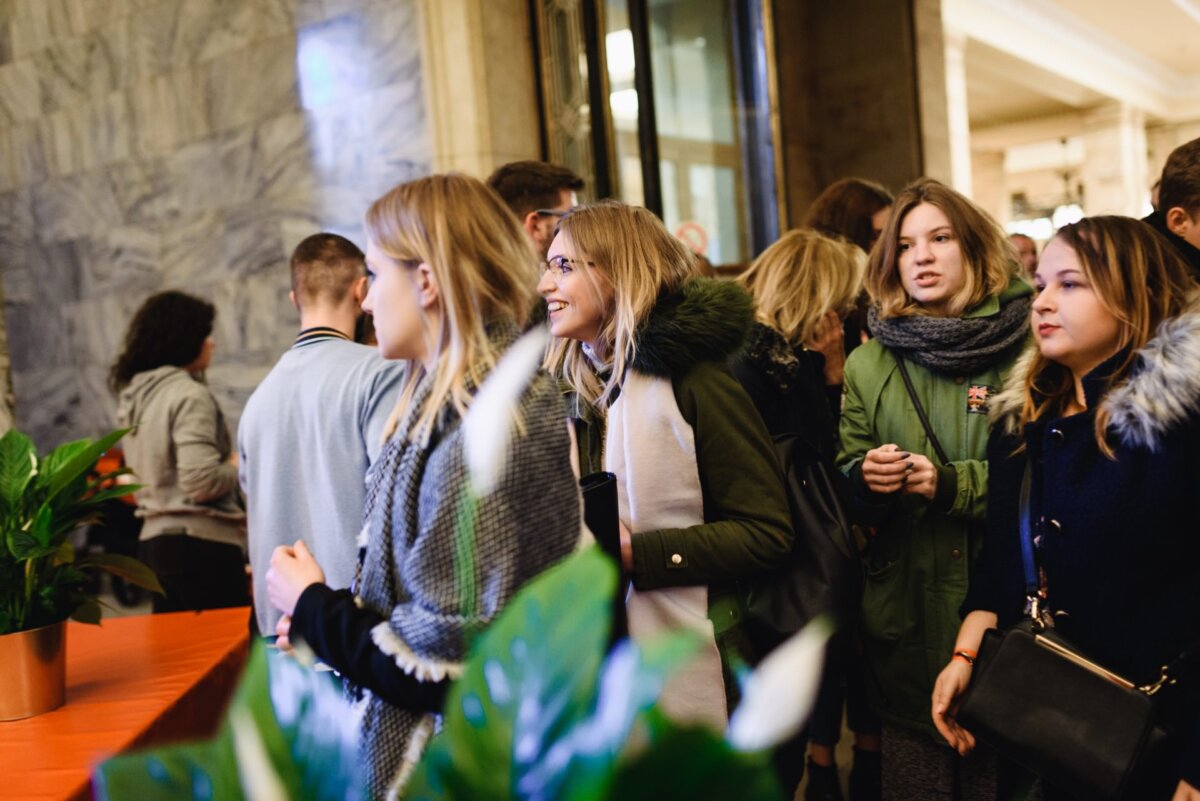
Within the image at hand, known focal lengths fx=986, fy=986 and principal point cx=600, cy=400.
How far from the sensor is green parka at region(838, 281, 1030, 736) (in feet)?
7.86

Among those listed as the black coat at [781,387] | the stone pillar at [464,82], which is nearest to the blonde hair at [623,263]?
the black coat at [781,387]

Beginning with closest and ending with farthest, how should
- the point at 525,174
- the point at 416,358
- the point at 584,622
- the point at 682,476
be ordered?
the point at 584,622 → the point at 416,358 → the point at 682,476 → the point at 525,174

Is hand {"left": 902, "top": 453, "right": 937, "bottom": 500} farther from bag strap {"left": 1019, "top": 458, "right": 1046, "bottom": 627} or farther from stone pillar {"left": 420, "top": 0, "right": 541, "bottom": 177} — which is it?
stone pillar {"left": 420, "top": 0, "right": 541, "bottom": 177}

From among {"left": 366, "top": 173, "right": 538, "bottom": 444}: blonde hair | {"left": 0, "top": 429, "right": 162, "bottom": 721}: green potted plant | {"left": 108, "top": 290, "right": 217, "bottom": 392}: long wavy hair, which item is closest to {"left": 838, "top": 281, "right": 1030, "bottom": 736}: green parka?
{"left": 366, "top": 173, "right": 538, "bottom": 444}: blonde hair

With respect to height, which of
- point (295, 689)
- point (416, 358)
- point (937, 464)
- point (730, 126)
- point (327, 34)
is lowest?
point (937, 464)

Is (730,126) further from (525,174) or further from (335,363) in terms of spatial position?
(335,363)

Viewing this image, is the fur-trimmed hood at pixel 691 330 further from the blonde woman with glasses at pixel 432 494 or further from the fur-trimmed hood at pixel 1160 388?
the fur-trimmed hood at pixel 1160 388

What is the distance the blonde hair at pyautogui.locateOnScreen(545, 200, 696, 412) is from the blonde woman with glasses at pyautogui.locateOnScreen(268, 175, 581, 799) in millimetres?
530

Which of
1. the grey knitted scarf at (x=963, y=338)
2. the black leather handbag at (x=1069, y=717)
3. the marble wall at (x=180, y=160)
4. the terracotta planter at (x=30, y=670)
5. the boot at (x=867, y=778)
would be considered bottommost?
the boot at (x=867, y=778)

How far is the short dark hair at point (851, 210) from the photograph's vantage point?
371 centimetres

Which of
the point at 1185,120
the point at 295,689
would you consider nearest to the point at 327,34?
the point at 295,689

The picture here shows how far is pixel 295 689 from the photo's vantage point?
1.66 feet

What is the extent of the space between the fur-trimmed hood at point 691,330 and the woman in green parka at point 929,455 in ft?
1.74

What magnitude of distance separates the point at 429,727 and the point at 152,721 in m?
1.02
